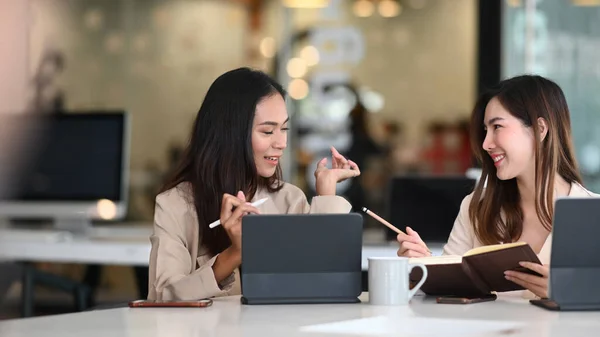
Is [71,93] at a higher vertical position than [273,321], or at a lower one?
higher

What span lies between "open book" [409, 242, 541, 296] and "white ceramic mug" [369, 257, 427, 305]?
0.07 metres

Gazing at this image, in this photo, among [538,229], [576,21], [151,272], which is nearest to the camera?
[151,272]

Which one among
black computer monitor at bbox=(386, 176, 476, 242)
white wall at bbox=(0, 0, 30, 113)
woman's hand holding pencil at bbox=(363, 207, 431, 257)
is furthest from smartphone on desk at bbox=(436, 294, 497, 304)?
black computer monitor at bbox=(386, 176, 476, 242)

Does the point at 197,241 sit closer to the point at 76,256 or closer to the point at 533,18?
the point at 76,256

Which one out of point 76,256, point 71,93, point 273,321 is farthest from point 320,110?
point 273,321

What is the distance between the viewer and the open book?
5.62ft

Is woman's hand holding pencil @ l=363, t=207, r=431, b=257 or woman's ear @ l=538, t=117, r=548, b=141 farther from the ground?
woman's ear @ l=538, t=117, r=548, b=141

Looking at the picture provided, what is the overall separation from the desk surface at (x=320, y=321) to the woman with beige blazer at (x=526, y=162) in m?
0.51

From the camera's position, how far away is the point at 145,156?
27.2 feet

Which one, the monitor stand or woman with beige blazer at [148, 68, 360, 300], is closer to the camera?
woman with beige blazer at [148, 68, 360, 300]

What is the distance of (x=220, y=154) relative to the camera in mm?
2203

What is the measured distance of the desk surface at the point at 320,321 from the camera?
1414 millimetres

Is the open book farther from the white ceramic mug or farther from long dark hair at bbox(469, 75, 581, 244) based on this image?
long dark hair at bbox(469, 75, 581, 244)

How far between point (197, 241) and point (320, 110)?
6.13m
